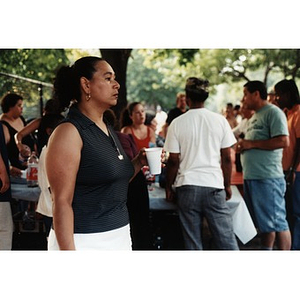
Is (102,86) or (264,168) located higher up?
(102,86)

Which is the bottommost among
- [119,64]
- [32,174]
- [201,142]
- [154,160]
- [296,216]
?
[296,216]

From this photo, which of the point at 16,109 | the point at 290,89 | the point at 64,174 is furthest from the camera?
the point at 16,109

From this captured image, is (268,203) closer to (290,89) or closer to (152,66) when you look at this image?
(290,89)

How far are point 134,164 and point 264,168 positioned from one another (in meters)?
2.02

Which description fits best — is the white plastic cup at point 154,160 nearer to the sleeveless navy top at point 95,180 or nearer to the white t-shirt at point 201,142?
the sleeveless navy top at point 95,180

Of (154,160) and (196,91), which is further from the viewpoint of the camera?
(196,91)

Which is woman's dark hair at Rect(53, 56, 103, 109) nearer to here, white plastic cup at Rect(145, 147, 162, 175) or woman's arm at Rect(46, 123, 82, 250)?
woman's arm at Rect(46, 123, 82, 250)

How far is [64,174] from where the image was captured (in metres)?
1.84

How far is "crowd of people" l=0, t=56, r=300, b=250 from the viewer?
1914 millimetres

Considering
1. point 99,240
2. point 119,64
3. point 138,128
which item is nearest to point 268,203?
point 138,128

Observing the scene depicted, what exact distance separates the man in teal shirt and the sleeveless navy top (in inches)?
90.5

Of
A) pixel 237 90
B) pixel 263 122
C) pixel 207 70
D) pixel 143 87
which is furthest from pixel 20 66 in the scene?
pixel 143 87

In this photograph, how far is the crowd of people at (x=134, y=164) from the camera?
6.28 ft

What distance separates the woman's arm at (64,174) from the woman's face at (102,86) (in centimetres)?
19
